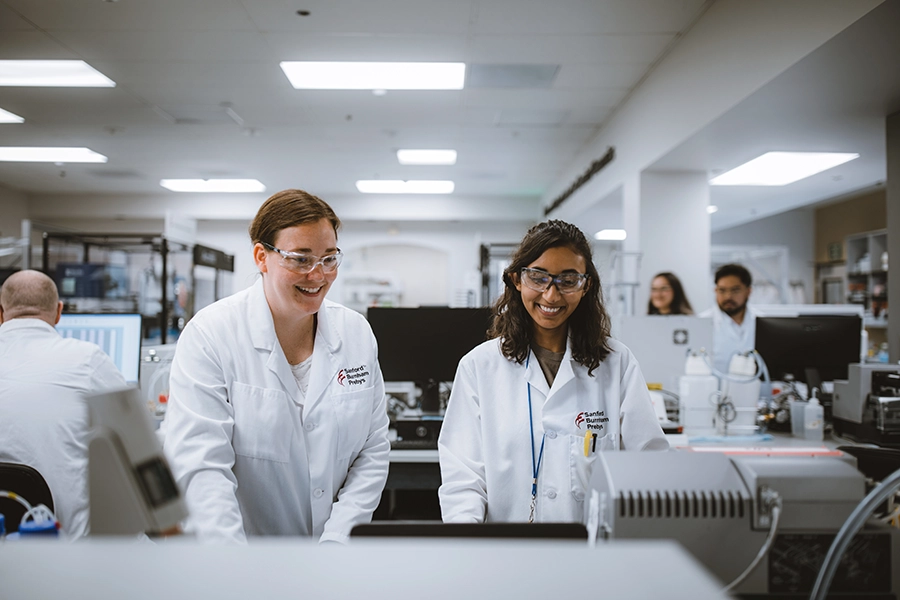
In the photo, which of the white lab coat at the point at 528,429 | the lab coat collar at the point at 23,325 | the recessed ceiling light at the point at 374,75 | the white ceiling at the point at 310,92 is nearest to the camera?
the white lab coat at the point at 528,429

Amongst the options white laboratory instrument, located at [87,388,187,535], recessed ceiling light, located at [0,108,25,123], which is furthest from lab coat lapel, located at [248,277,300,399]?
recessed ceiling light, located at [0,108,25,123]

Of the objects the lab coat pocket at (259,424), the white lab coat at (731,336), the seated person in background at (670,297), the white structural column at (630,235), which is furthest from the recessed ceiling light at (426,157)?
the lab coat pocket at (259,424)

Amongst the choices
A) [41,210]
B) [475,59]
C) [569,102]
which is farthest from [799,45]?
[41,210]

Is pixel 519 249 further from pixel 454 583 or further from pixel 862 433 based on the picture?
pixel 862 433

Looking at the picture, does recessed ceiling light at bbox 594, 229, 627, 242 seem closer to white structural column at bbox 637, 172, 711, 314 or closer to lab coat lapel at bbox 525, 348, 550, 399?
white structural column at bbox 637, 172, 711, 314

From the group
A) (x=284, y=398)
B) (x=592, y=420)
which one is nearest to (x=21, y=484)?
(x=284, y=398)

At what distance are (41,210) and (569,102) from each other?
854cm

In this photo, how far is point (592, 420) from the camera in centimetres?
150

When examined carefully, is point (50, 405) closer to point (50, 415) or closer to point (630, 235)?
point (50, 415)

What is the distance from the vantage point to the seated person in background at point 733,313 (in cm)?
373

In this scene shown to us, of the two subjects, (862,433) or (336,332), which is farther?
(862,433)

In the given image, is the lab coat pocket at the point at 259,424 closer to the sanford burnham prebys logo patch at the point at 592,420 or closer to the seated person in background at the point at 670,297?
the sanford burnham prebys logo patch at the point at 592,420

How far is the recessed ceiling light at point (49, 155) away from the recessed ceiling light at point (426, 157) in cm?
355

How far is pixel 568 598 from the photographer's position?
1.19ft
